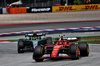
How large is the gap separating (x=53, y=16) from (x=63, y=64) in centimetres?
2680

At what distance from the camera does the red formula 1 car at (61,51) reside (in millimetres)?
10945

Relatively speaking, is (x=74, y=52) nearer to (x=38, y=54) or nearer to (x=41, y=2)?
(x=38, y=54)

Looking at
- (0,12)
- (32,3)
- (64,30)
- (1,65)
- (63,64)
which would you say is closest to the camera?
(63,64)

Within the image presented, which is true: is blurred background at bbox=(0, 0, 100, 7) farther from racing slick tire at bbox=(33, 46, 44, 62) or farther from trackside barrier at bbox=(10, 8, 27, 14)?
racing slick tire at bbox=(33, 46, 44, 62)

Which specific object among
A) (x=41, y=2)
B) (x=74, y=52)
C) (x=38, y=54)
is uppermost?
(x=41, y=2)

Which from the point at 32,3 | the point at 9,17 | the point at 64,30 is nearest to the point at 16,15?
the point at 9,17

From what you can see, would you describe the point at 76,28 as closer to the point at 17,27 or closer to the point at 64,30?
the point at 64,30

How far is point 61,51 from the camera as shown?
11.5 meters

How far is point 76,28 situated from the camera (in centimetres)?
2581

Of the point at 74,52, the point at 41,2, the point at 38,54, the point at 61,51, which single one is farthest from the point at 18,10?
the point at 74,52

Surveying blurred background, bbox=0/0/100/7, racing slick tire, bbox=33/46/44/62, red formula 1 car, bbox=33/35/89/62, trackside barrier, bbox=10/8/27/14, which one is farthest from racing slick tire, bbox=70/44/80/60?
blurred background, bbox=0/0/100/7

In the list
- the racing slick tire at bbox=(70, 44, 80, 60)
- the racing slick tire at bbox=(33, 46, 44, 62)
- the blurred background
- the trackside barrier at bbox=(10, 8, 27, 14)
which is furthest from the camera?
the blurred background

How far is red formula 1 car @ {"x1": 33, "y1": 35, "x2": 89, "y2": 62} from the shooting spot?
1095cm

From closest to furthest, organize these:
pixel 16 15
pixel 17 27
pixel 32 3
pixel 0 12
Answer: pixel 17 27 < pixel 16 15 < pixel 0 12 < pixel 32 3
